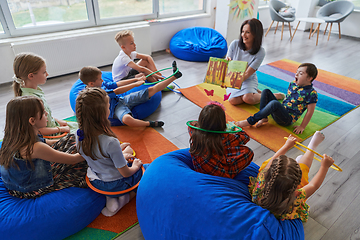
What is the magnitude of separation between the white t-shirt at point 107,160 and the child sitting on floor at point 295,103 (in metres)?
1.58

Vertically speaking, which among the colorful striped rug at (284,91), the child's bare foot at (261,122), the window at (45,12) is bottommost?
the colorful striped rug at (284,91)

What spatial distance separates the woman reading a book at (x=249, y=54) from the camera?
9.06ft

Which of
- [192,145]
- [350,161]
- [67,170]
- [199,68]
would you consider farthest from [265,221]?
[199,68]

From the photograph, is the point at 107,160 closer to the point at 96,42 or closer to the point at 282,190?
the point at 282,190

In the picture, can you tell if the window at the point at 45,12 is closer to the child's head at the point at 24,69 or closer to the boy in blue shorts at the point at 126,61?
the boy in blue shorts at the point at 126,61

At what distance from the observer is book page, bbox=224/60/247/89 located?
2.57m

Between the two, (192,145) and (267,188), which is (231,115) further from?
(267,188)

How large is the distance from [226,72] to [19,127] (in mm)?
2031

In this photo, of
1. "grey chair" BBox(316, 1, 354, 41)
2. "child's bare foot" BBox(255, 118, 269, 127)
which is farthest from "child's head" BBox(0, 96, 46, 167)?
"grey chair" BBox(316, 1, 354, 41)

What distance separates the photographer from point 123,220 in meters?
1.65

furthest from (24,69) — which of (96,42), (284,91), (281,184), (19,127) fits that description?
(284,91)

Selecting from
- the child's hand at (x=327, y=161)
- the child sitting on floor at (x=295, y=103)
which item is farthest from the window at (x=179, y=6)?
the child's hand at (x=327, y=161)

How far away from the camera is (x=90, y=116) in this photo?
4.60ft

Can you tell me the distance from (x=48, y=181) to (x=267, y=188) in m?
1.37
